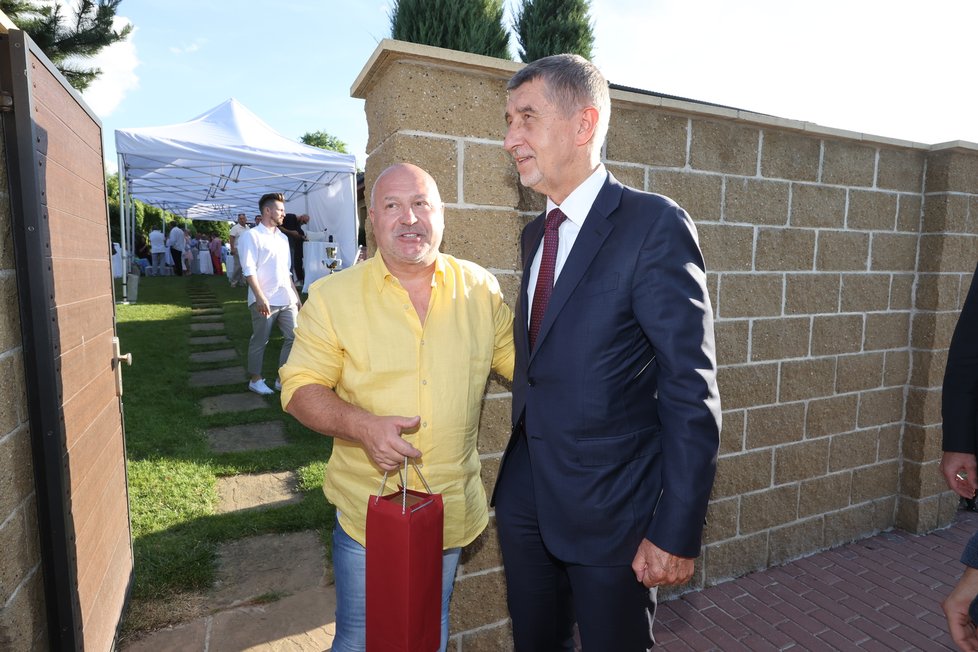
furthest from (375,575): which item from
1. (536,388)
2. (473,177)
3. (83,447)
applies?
(473,177)

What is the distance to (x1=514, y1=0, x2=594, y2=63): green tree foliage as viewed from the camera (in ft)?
55.4

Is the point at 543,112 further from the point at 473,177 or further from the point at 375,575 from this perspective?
the point at 375,575

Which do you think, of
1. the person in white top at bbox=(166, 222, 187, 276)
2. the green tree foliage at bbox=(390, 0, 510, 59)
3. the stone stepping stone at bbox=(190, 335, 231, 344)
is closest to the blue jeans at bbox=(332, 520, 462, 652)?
the stone stepping stone at bbox=(190, 335, 231, 344)

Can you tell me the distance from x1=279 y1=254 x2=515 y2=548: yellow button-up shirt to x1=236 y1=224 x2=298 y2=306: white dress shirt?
186 inches

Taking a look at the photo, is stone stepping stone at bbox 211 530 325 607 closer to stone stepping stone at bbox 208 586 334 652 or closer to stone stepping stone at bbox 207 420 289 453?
stone stepping stone at bbox 208 586 334 652

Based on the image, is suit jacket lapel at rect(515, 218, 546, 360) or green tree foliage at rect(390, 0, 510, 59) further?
green tree foliage at rect(390, 0, 510, 59)

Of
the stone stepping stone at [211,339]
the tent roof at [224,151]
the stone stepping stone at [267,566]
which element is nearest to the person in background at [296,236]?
the tent roof at [224,151]

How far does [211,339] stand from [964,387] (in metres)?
10.3

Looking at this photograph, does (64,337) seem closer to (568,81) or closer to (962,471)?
(568,81)

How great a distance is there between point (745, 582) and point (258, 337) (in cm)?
526

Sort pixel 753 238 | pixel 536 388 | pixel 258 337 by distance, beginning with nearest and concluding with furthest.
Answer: pixel 536 388 → pixel 753 238 → pixel 258 337

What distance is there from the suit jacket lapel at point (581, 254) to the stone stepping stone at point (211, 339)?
930 centimetres

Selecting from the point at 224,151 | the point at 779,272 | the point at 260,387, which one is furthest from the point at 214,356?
the point at 779,272

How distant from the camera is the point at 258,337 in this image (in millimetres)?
6648
